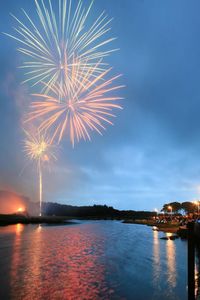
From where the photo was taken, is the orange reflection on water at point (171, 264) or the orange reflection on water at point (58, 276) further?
the orange reflection on water at point (171, 264)

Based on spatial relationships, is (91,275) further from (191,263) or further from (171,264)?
(191,263)

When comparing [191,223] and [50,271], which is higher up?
[191,223]

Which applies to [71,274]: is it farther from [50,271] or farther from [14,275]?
[14,275]

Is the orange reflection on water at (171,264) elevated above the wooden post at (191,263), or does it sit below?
below

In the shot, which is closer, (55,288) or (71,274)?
(55,288)

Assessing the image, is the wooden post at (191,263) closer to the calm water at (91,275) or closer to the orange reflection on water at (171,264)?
the calm water at (91,275)

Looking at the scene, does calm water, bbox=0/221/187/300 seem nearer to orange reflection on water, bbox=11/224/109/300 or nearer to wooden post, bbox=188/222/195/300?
orange reflection on water, bbox=11/224/109/300

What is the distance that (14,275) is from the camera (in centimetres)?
3391

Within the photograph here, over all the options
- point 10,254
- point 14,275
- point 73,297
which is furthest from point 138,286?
point 10,254

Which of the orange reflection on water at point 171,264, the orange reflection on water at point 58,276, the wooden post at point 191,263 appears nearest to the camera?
the wooden post at point 191,263

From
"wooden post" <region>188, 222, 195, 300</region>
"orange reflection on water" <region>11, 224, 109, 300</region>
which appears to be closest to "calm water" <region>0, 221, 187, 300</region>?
"orange reflection on water" <region>11, 224, 109, 300</region>

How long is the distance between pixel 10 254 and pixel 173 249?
1152 inches

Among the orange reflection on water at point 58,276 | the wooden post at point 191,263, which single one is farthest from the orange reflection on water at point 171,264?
the wooden post at point 191,263

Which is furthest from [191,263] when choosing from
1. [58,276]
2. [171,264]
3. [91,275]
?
[171,264]
